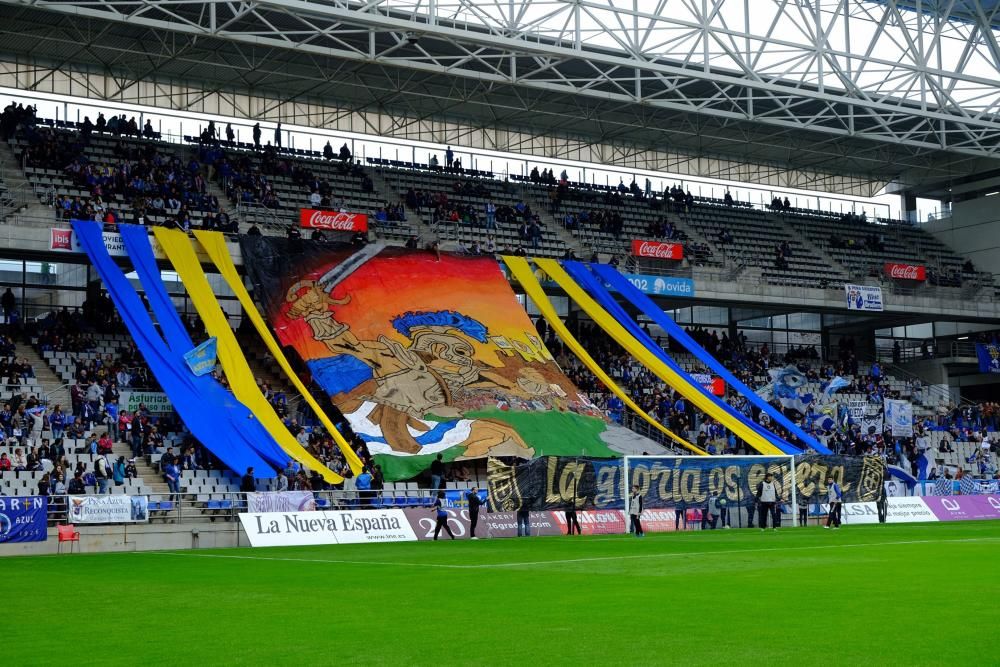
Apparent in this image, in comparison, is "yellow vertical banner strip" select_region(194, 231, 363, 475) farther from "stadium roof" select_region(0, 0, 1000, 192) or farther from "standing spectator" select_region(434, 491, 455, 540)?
"stadium roof" select_region(0, 0, 1000, 192)

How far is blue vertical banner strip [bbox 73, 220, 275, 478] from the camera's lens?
35.9 metres

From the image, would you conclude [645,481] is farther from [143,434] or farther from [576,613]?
[576,613]

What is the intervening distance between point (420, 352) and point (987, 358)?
33.5 meters

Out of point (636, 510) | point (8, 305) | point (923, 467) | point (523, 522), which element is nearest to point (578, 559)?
point (636, 510)

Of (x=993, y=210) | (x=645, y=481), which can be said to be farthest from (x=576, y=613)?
(x=993, y=210)

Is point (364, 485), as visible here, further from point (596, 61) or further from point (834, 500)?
point (596, 61)

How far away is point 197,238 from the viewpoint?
45.0 meters

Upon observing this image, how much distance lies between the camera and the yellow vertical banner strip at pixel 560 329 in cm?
4591

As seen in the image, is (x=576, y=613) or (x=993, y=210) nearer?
(x=576, y=613)

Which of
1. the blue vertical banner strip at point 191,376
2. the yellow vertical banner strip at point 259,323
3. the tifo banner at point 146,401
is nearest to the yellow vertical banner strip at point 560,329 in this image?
the yellow vertical banner strip at point 259,323

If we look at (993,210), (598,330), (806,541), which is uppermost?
(993,210)

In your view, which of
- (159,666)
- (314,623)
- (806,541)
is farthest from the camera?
(806,541)

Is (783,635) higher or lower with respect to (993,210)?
lower

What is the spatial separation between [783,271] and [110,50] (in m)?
32.3
